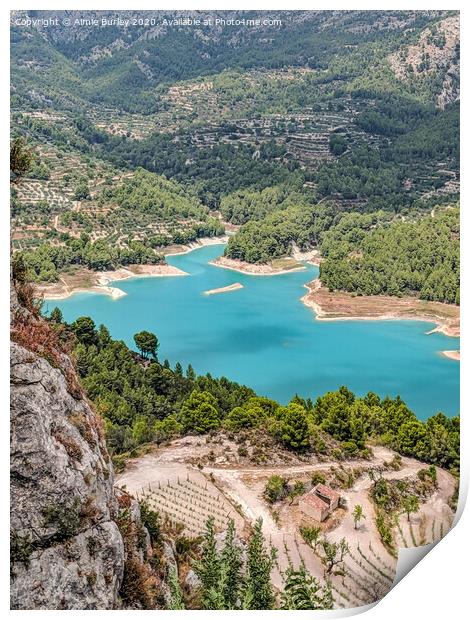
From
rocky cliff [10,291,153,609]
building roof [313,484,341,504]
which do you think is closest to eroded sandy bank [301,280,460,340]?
building roof [313,484,341,504]

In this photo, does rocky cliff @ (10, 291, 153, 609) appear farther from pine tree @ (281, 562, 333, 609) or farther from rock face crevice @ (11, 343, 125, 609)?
pine tree @ (281, 562, 333, 609)

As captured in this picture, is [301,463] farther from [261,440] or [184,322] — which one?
[184,322]

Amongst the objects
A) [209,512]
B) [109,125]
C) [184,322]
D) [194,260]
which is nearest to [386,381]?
[184,322]

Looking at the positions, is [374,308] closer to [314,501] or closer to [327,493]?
[327,493]

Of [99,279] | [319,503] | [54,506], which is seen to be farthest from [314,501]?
[99,279]

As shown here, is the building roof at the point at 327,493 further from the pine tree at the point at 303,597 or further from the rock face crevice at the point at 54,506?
the rock face crevice at the point at 54,506

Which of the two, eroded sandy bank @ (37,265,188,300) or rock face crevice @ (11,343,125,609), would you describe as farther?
eroded sandy bank @ (37,265,188,300)
